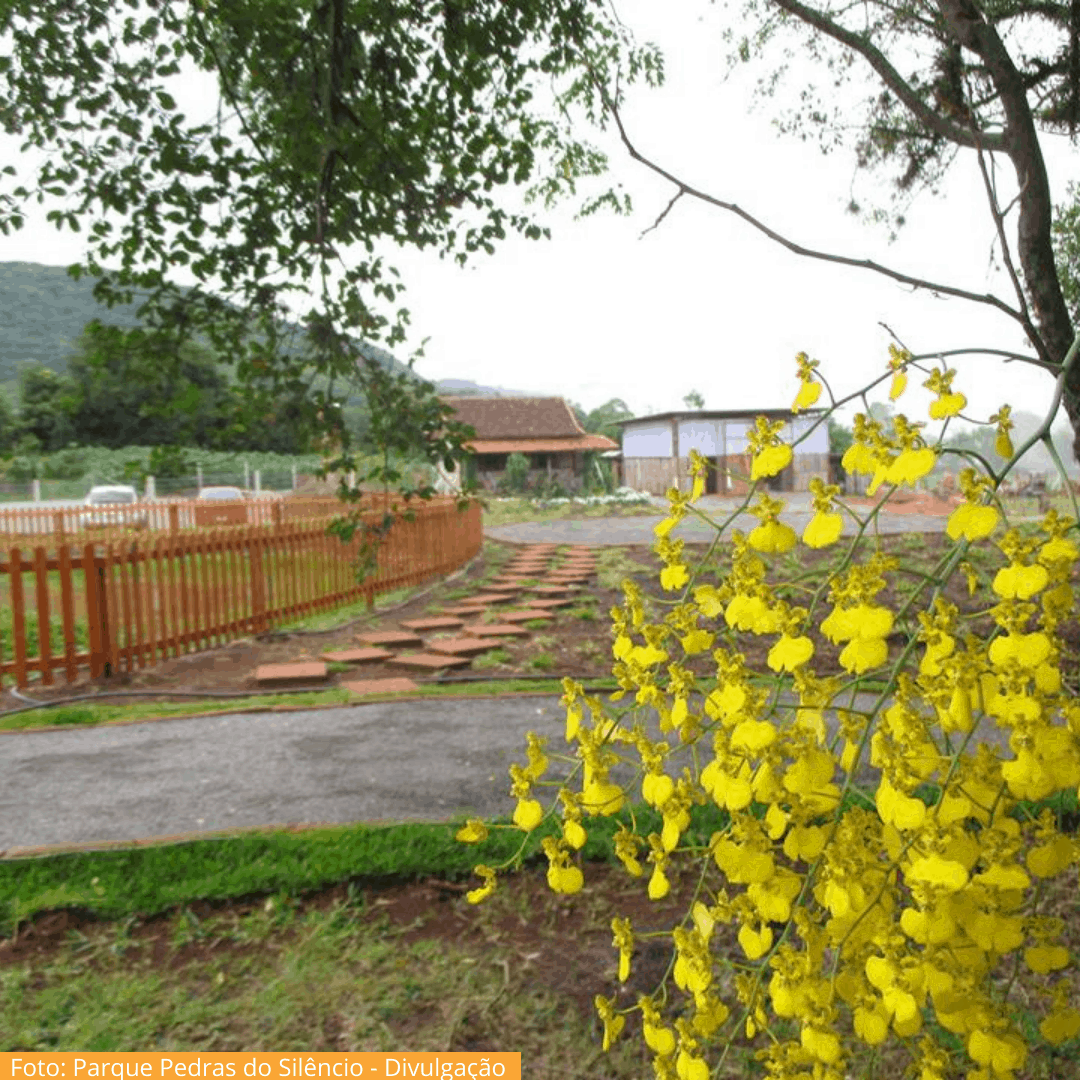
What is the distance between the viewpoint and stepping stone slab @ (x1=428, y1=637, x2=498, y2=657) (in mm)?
5770

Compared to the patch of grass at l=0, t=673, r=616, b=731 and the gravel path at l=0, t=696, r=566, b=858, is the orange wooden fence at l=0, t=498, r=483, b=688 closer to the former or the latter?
the patch of grass at l=0, t=673, r=616, b=731

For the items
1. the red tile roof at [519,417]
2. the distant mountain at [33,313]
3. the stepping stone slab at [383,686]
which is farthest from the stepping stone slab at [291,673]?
the distant mountain at [33,313]

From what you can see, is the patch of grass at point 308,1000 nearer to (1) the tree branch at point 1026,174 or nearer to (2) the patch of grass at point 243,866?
(2) the patch of grass at point 243,866

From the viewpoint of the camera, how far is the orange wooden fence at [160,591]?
17.4 feet

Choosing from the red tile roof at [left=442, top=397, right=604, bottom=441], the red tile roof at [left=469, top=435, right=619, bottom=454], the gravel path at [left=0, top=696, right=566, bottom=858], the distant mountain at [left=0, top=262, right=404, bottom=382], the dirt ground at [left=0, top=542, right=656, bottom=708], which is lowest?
the dirt ground at [left=0, top=542, right=656, bottom=708]

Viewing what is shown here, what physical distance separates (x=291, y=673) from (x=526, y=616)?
82.0 inches

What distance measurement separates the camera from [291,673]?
210 inches

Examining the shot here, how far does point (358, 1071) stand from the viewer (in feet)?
5.31

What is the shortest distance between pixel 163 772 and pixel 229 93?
289cm

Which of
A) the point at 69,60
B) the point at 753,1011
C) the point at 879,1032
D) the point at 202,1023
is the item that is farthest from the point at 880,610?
the point at 69,60

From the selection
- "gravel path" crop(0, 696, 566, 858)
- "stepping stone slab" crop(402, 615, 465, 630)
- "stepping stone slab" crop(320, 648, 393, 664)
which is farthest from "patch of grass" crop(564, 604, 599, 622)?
"gravel path" crop(0, 696, 566, 858)

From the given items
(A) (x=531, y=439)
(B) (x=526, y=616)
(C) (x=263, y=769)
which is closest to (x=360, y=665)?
(B) (x=526, y=616)

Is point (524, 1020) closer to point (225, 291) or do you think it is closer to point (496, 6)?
point (225, 291)
